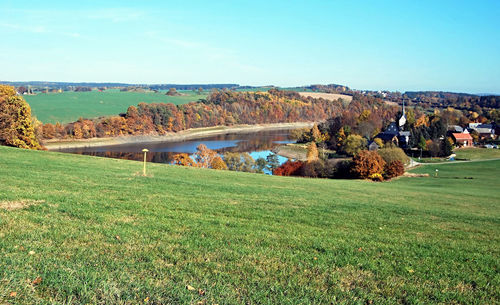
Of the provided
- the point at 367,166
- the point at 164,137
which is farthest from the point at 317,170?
the point at 164,137

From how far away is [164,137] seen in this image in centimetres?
11219

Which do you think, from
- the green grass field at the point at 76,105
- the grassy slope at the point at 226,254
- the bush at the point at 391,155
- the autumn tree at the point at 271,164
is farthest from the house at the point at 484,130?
the grassy slope at the point at 226,254

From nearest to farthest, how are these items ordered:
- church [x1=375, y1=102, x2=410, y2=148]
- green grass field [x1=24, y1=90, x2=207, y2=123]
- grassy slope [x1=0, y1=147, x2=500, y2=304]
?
1. grassy slope [x1=0, y1=147, x2=500, y2=304]
2. church [x1=375, y1=102, x2=410, y2=148]
3. green grass field [x1=24, y1=90, x2=207, y2=123]

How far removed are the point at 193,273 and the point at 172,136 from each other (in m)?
111

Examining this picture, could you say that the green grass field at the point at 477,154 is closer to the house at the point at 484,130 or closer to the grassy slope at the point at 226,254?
the house at the point at 484,130

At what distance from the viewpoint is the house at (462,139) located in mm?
101500

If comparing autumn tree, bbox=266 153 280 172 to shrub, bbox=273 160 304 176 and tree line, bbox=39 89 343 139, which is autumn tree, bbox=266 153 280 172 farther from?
tree line, bbox=39 89 343 139

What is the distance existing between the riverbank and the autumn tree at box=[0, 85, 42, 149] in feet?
127

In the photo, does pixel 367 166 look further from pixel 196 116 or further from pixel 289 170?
pixel 196 116

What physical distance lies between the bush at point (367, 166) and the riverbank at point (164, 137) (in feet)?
210

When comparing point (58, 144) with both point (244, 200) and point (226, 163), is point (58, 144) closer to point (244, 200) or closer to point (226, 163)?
point (226, 163)

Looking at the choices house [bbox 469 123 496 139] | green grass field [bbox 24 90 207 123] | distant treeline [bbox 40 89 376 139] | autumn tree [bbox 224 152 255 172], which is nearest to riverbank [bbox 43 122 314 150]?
distant treeline [bbox 40 89 376 139]

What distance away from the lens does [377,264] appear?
746 centimetres

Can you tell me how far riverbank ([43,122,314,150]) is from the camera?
88.2m
